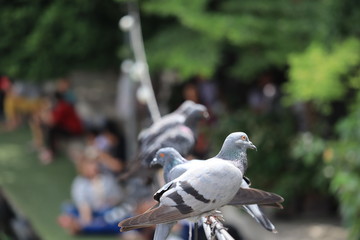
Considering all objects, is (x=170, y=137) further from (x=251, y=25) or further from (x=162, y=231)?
(x=251, y=25)

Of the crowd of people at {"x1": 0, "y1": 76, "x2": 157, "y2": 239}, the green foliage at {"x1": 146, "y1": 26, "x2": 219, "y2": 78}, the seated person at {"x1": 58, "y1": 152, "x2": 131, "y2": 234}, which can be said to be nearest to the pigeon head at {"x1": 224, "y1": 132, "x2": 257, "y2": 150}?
the crowd of people at {"x1": 0, "y1": 76, "x2": 157, "y2": 239}

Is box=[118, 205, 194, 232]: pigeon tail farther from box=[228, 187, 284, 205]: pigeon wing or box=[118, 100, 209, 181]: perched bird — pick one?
box=[118, 100, 209, 181]: perched bird

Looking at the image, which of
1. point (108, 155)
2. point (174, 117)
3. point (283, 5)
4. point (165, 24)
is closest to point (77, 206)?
point (108, 155)

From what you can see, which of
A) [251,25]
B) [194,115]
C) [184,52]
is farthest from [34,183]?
[194,115]

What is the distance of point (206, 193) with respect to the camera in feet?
8.36

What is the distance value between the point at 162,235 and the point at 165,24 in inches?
263

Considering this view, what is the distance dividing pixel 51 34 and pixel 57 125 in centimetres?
163

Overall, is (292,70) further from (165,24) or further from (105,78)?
(105,78)

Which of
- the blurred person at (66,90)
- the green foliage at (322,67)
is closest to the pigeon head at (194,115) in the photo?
the green foliage at (322,67)

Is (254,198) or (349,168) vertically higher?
(254,198)

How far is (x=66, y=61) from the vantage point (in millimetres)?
9539

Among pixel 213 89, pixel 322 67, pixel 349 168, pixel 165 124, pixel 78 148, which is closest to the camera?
pixel 165 124

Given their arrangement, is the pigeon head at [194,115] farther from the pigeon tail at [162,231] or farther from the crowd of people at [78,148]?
the crowd of people at [78,148]

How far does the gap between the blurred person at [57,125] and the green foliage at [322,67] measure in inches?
160
